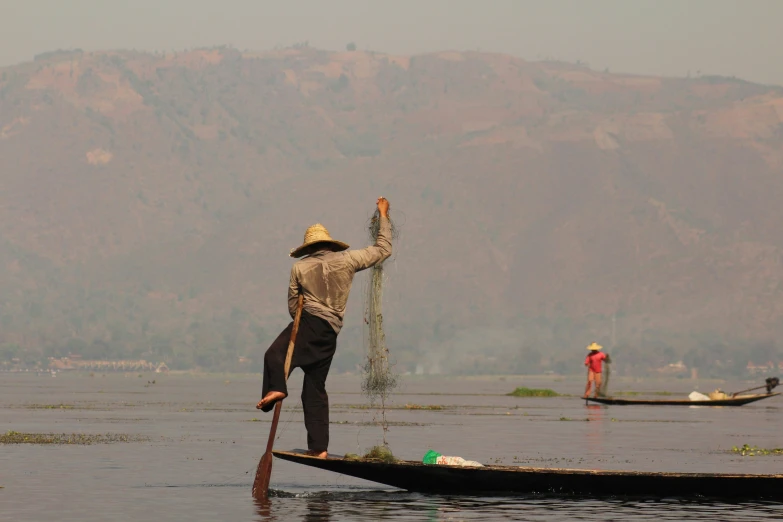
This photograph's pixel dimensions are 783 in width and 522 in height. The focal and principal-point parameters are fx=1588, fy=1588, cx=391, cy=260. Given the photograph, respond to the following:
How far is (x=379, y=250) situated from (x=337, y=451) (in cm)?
947

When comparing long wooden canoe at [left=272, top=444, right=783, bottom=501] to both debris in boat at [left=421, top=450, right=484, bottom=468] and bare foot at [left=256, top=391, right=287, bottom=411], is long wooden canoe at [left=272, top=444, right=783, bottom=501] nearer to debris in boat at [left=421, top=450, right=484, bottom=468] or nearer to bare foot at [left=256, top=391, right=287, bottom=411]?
debris in boat at [left=421, top=450, right=484, bottom=468]

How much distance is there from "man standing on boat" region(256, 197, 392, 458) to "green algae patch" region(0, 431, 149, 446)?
1198 centimetres

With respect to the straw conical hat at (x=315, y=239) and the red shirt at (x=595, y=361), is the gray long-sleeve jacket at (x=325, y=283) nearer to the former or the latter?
the straw conical hat at (x=315, y=239)

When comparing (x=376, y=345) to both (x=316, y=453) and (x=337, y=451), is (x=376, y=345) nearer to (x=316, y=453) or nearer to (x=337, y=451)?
(x=316, y=453)

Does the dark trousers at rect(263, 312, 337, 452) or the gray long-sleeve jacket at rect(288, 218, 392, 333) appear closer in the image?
the dark trousers at rect(263, 312, 337, 452)

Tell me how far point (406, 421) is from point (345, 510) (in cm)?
2675

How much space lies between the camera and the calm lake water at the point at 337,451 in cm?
1955

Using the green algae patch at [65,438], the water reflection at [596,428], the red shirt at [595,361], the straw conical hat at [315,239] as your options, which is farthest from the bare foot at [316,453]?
the red shirt at [595,361]

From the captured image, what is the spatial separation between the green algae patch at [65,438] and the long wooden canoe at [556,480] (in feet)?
40.9

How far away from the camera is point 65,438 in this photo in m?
34.3

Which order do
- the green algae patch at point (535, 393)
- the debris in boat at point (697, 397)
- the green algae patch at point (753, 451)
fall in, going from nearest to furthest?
the green algae patch at point (753, 451) < the debris in boat at point (697, 397) < the green algae patch at point (535, 393)

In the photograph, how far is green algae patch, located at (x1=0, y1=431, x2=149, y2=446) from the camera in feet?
107

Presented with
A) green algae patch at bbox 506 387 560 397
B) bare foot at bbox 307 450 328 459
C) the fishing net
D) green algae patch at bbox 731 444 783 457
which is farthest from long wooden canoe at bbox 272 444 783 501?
green algae patch at bbox 506 387 560 397

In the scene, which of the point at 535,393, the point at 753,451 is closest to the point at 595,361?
the point at 535,393
